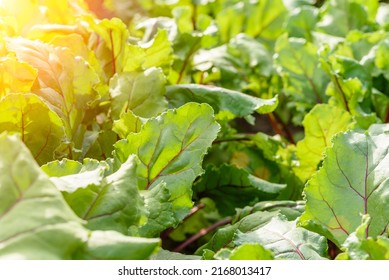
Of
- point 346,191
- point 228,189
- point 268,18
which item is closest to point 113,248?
point 346,191

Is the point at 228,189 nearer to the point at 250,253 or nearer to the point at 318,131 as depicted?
the point at 318,131

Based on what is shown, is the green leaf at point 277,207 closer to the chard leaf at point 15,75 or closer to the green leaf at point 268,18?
the chard leaf at point 15,75

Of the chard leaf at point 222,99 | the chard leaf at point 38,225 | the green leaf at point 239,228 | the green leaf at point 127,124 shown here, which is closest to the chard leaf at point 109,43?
the chard leaf at point 222,99

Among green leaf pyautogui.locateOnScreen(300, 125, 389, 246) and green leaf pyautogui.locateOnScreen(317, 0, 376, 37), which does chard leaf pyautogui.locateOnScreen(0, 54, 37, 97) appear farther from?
green leaf pyautogui.locateOnScreen(317, 0, 376, 37)

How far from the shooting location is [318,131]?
1634 mm

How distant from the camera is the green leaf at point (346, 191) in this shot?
1131 millimetres

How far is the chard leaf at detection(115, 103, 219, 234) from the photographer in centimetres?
117

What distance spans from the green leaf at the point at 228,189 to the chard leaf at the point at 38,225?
2.82ft

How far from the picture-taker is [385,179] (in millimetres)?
1132

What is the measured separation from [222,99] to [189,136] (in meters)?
0.39

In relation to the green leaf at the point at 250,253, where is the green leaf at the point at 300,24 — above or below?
below

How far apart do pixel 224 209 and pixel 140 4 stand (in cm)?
142

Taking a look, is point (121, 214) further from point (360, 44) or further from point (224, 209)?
point (360, 44)
